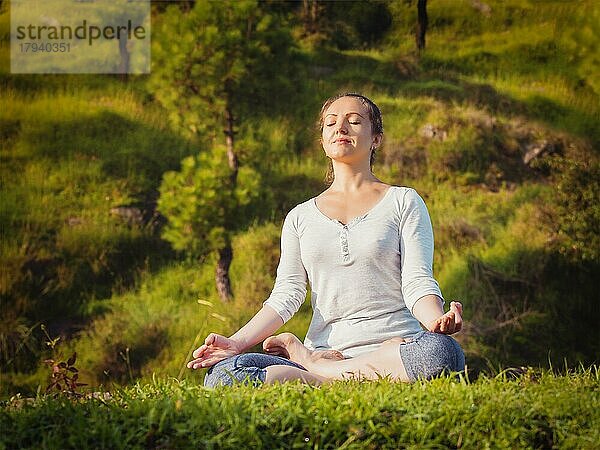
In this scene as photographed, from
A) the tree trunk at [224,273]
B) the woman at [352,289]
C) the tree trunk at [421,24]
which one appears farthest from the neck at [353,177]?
the tree trunk at [421,24]

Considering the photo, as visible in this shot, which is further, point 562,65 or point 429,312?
point 562,65

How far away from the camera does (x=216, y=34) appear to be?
17.6ft

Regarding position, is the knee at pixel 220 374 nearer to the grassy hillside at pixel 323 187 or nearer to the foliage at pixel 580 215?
the grassy hillside at pixel 323 187

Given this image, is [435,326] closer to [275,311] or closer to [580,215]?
[275,311]

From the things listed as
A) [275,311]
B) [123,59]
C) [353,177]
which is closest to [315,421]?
[275,311]

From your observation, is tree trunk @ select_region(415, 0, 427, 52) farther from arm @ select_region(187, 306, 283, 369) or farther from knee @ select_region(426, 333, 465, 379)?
knee @ select_region(426, 333, 465, 379)

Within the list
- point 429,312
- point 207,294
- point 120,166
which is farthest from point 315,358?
point 120,166

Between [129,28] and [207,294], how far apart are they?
172 cm

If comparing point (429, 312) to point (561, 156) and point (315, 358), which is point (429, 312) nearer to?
point (315, 358)

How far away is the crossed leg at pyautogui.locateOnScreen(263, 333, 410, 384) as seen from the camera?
2326 millimetres

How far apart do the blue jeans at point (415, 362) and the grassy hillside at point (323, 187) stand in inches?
116

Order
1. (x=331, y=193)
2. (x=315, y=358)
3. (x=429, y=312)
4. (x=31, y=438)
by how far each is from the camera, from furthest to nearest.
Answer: (x=331, y=193) < (x=315, y=358) < (x=429, y=312) < (x=31, y=438)

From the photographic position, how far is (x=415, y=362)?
2.29m

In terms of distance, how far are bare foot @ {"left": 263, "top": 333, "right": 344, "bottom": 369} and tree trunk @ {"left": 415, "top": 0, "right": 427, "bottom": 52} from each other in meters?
3.62
